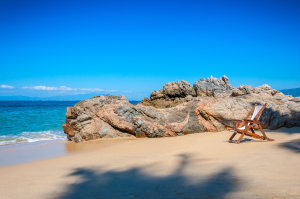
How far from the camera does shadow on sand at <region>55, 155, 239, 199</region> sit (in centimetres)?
271

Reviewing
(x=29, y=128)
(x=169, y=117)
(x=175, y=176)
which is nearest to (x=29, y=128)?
(x=29, y=128)

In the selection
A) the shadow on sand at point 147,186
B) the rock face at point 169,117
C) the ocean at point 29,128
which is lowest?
the ocean at point 29,128

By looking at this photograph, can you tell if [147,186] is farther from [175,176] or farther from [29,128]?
[29,128]

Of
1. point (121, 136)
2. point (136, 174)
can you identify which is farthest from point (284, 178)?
point (121, 136)

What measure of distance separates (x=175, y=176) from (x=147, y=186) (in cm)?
56

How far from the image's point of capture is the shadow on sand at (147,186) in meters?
2.71

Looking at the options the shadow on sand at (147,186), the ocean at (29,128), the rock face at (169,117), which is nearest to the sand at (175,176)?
the shadow on sand at (147,186)

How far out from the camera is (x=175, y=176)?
350 centimetres

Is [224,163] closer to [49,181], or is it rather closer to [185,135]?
[49,181]

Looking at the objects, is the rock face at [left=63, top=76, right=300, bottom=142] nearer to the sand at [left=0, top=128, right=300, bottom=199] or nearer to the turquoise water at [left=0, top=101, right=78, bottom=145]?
the sand at [left=0, top=128, right=300, bottom=199]

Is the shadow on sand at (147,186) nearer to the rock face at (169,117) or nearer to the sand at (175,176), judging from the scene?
the sand at (175,176)

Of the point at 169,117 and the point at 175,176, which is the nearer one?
the point at 175,176

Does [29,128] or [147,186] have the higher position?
[147,186]

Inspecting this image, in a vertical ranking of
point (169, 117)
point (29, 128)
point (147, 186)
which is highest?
Result: point (169, 117)
